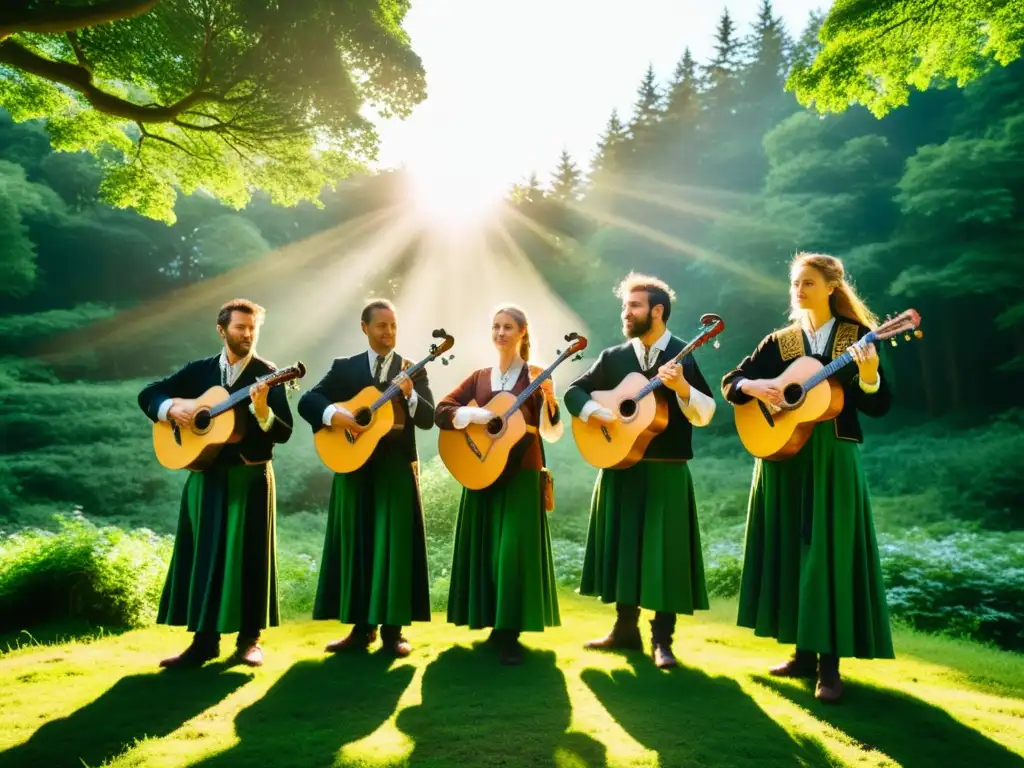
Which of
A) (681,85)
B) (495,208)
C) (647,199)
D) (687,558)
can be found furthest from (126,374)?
(681,85)

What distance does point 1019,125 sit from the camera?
15.0m

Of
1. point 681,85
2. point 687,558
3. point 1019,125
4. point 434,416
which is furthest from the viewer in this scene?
point 681,85

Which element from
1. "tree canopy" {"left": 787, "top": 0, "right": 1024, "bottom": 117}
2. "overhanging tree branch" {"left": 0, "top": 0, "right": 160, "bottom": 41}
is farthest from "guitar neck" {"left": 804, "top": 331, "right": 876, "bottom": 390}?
"overhanging tree branch" {"left": 0, "top": 0, "right": 160, "bottom": 41}

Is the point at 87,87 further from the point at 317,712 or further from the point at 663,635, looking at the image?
the point at 663,635

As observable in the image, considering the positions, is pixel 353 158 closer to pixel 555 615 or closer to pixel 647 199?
pixel 555 615

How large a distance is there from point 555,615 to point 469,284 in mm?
19460

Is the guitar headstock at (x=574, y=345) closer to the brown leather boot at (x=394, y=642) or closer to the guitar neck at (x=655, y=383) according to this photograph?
the guitar neck at (x=655, y=383)

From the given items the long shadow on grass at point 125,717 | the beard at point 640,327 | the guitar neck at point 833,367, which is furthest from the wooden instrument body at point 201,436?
the guitar neck at point 833,367

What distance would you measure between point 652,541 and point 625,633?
815 millimetres

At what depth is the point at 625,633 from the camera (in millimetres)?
4871

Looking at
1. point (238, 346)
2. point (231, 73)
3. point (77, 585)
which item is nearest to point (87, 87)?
point (231, 73)

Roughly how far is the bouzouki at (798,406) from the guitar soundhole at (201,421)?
3.27m

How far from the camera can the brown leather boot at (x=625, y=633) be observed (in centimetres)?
484

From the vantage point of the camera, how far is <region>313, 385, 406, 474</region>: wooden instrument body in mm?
4652
